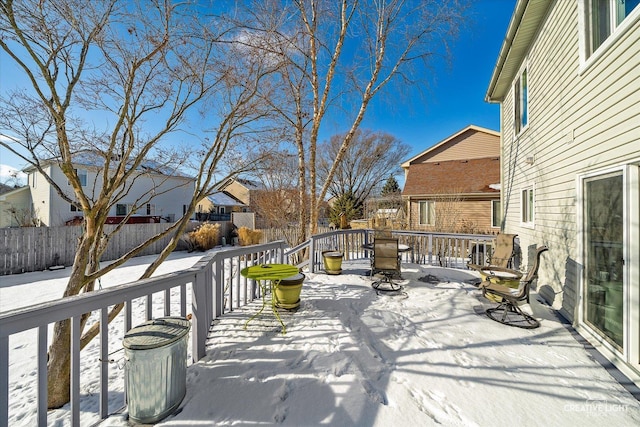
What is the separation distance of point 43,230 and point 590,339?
14715mm

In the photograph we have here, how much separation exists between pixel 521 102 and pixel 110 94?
9.23 m

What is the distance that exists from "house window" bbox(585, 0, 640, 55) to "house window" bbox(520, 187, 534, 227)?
10.5 ft

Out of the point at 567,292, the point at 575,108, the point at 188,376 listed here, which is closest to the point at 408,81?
the point at 575,108

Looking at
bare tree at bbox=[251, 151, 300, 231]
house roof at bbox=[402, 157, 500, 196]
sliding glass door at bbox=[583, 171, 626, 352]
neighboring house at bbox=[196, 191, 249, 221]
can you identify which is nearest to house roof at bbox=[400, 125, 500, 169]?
house roof at bbox=[402, 157, 500, 196]

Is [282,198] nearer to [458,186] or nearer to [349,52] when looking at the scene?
[349,52]

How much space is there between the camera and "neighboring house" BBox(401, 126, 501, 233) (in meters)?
13.5

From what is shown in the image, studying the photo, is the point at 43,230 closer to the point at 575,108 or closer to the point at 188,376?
the point at 188,376

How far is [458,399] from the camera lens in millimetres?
2227

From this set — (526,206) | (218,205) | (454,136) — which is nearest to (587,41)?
(526,206)

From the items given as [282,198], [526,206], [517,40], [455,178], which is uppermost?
[517,40]

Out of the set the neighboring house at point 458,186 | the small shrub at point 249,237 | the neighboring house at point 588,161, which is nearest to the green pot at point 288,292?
the neighboring house at point 588,161

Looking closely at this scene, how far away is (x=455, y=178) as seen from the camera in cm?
1503

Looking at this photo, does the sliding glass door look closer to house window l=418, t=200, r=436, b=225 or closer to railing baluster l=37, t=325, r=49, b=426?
railing baluster l=37, t=325, r=49, b=426

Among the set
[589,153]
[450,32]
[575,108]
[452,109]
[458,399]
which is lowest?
[458,399]
